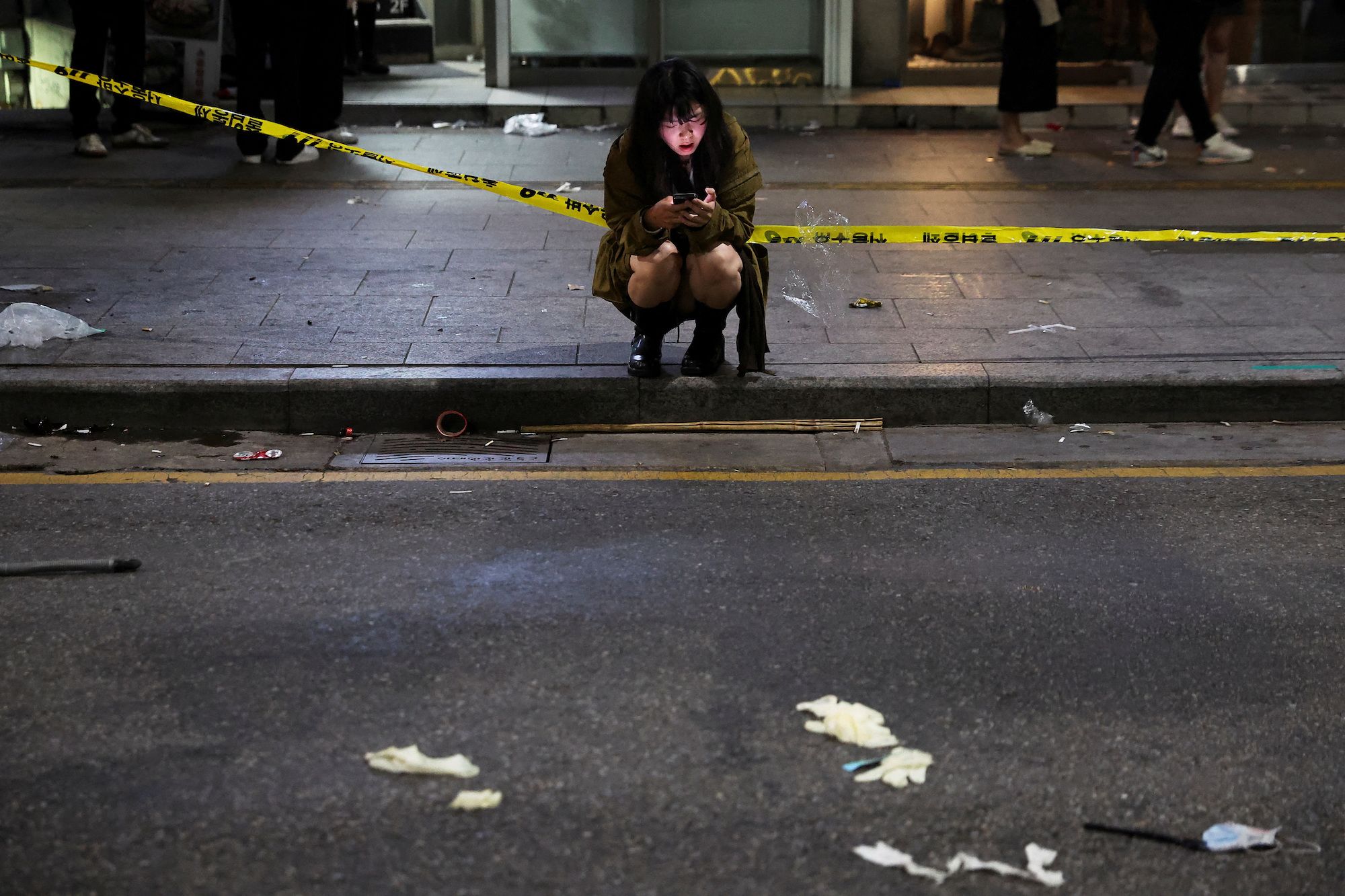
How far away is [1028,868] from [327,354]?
12.5ft

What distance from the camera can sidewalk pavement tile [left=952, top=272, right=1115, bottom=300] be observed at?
23.2 ft

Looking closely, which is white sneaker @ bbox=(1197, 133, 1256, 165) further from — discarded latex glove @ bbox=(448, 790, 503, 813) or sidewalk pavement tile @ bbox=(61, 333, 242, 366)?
discarded latex glove @ bbox=(448, 790, 503, 813)

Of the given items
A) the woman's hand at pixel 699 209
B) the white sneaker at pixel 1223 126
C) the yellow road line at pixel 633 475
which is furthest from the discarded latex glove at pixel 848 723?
the white sneaker at pixel 1223 126

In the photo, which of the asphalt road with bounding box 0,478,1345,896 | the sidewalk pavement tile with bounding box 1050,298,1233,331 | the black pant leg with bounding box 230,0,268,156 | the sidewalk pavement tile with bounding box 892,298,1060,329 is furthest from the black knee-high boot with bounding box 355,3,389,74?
the asphalt road with bounding box 0,478,1345,896

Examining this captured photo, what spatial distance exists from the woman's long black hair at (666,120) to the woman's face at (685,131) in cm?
1

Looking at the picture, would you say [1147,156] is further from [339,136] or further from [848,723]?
[848,723]

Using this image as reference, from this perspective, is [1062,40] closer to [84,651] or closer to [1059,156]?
[1059,156]

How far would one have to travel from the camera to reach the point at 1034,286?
23.8 ft

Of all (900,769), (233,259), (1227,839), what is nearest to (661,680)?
(900,769)

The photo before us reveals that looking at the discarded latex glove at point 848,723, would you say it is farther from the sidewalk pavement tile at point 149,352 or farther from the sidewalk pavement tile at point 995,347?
the sidewalk pavement tile at point 149,352

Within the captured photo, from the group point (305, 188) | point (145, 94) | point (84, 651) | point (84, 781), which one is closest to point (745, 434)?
point (84, 651)

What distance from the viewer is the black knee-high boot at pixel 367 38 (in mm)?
13734

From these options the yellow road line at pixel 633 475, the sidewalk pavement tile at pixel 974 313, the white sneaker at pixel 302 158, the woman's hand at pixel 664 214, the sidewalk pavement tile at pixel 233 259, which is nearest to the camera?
the yellow road line at pixel 633 475

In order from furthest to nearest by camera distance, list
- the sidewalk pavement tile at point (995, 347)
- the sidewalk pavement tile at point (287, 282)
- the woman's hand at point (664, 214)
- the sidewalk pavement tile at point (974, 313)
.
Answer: the sidewalk pavement tile at point (287, 282), the sidewalk pavement tile at point (974, 313), the sidewalk pavement tile at point (995, 347), the woman's hand at point (664, 214)
